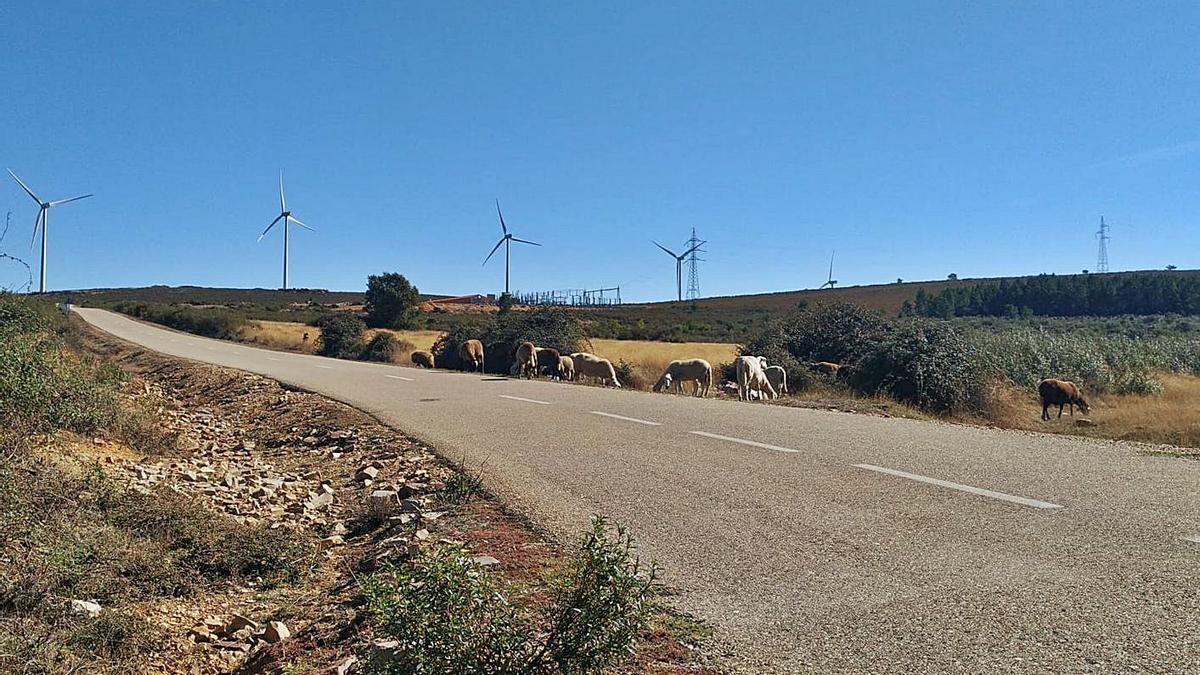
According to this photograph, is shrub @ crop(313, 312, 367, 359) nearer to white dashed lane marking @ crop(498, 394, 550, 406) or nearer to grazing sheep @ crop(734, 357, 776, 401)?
grazing sheep @ crop(734, 357, 776, 401)

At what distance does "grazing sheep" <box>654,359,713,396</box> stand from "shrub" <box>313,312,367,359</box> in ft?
74.7

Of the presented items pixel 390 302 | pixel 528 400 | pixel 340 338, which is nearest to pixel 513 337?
pixel 340 338

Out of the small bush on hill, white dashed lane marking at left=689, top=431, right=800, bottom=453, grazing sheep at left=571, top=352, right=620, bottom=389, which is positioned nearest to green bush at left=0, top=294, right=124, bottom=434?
white dashed lane marking at left=689, top=431, right=800, bottom=453

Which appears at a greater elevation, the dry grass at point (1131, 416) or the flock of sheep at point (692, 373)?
the flock of sheep at point (692, 373)

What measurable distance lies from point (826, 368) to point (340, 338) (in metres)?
28.3

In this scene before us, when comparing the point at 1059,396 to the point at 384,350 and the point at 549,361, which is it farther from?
the point at 384,350

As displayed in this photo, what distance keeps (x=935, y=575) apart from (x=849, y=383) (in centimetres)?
1867

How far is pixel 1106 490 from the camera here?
713cm

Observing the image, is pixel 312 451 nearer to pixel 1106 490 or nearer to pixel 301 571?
pixel 301 571

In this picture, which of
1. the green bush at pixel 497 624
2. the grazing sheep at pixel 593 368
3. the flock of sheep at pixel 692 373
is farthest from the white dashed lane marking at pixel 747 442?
the grazing sheep at pixel 593 368

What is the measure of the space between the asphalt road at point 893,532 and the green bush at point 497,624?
3.21 feet

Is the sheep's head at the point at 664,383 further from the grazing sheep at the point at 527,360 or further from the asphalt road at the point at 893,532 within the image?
the asphalt road at the point at 893,532

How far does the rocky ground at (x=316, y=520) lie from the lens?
4.63m

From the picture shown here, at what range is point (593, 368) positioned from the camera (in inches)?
1064
